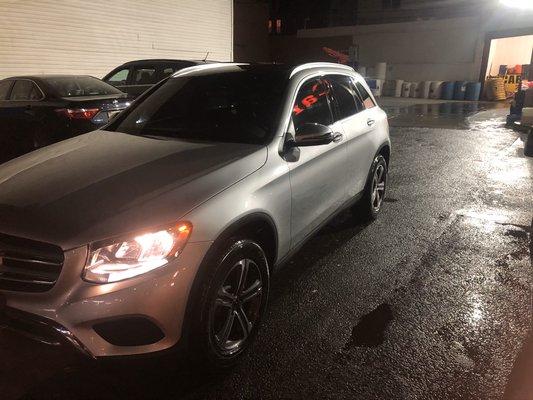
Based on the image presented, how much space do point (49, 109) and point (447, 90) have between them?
20.6 metres

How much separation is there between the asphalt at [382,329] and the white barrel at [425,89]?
1915 cm

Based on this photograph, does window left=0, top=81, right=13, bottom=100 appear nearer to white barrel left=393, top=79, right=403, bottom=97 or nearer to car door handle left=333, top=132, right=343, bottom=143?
car door handle left=333, top=132, right=343, bottom=143

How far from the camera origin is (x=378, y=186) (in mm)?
5258

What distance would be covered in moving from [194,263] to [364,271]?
84.1 inches

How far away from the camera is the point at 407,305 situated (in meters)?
3.41

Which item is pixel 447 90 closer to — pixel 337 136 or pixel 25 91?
pixel 25 91

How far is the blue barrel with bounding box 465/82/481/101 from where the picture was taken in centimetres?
2211

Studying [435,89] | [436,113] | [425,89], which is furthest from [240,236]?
[425,89]

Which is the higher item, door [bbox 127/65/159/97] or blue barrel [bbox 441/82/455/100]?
door [bbox 127/65/159/97]

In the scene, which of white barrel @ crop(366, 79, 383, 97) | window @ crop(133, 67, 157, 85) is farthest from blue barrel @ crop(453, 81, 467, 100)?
window @ crop(133, 67, 157, 85)

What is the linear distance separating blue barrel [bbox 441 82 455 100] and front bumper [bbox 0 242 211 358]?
23.4 metres

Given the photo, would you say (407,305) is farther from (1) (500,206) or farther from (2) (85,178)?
(1) (500,206)

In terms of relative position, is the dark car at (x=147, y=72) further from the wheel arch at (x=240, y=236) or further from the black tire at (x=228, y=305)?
the black tire at (x=228, y=305)

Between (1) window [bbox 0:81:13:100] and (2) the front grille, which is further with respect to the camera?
(1) window [bbox 0:81:13:100]
